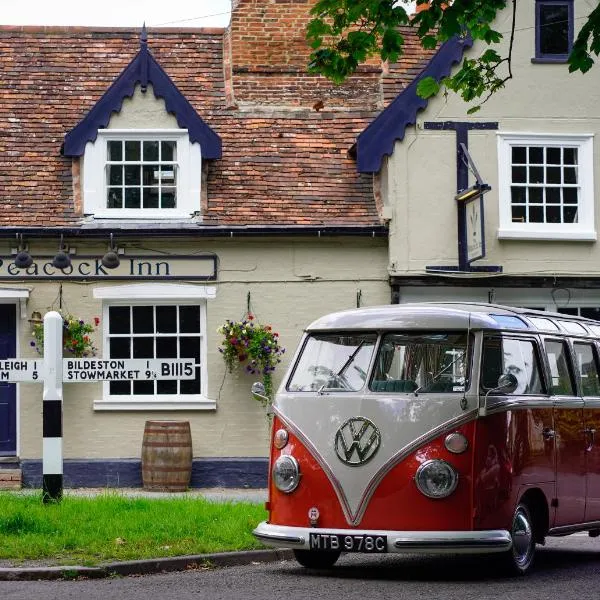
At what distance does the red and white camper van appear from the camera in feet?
36.8

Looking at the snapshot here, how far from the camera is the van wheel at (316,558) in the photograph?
12062 millimetres

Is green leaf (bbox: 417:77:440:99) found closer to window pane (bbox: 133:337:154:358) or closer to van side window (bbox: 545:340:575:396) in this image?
van side window (bbox: 545:340:575:396)

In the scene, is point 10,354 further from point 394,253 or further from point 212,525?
point 212,525

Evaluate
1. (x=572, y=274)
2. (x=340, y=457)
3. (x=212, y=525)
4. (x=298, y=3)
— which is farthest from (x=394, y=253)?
(x=340, y=457)

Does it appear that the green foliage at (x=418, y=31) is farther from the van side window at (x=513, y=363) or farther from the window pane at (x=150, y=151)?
the window pane at (x=150, y=151)

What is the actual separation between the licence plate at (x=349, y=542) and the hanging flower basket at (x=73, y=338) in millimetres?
9608

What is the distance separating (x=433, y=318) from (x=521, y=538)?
197 centimetres

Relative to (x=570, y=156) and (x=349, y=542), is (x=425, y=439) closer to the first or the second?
(x=349, y=542)

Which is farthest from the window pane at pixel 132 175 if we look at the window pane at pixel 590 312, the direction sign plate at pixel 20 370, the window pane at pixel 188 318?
the direction sign plate at pixel 20 370

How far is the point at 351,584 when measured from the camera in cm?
1102

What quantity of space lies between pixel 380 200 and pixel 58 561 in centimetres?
1123

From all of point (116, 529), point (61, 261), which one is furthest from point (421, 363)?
point (61, 261)

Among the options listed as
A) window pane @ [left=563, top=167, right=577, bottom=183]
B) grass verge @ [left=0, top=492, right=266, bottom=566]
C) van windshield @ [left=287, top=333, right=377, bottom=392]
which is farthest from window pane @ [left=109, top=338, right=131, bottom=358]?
van windshield @ [left=287, top=333, right=377, bottom=392]

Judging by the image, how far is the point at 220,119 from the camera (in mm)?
22812
